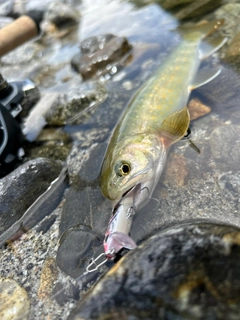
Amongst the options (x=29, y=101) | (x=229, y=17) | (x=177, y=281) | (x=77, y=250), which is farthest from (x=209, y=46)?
(x=177, y=281)

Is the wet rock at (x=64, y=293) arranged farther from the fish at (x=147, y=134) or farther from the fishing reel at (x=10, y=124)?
the fishing reel at (x=10, y=124)

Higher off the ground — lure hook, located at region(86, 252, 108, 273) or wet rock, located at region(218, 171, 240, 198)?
lure hook, located at region(86, 252, 108, 273)

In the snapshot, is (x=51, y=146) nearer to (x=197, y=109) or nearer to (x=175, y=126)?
(x=175, y=126)

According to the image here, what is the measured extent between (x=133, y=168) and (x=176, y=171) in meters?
0.41

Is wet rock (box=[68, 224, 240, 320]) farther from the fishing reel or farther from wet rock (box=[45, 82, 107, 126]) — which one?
wet rock (box=[45, 82, 107, 126])

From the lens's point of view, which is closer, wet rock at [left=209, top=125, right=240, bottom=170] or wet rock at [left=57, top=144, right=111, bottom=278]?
wet rock at [left=57, top=144, right=111, bottom=278]

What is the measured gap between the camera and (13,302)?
6.67ft

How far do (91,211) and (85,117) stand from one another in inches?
54.8

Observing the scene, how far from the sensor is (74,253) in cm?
217

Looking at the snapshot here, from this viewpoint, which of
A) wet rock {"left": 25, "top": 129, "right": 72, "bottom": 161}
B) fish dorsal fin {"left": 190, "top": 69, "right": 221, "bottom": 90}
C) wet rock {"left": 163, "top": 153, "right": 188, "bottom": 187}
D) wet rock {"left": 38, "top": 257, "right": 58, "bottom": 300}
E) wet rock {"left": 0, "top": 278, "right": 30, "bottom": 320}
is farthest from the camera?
fish dorsal fin {"left": 190, "top": 69, "right": 221, "bottom": 90}

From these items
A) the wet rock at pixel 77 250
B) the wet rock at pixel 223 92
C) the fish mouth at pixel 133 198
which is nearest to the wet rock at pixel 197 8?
the wet rock at pixel 223 92

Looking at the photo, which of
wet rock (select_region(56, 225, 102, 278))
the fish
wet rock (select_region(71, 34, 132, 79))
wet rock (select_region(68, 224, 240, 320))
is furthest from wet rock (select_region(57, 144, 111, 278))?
wet rock (select_region(71, 34, 132, 79))

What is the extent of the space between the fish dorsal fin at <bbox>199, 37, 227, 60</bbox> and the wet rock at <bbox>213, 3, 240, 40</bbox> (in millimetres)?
154

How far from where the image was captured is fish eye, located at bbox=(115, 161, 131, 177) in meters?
2.38
